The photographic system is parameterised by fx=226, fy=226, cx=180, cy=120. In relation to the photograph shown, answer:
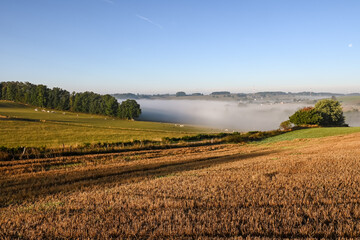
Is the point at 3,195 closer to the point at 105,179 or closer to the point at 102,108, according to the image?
the point at 105,179

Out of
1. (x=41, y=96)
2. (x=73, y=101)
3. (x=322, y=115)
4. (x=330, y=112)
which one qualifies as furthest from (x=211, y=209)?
(x=41, y=96)

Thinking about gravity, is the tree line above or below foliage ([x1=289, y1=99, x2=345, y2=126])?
above

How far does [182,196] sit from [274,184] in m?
4.25

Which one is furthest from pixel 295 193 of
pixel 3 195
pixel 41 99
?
pixel 41 99

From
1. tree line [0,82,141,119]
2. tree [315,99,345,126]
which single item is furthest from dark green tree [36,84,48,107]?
tree [315,99,345,126]

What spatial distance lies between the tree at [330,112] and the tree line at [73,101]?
95.9 m

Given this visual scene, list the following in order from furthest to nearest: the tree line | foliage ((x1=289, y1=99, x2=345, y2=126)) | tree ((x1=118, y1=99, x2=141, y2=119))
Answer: the tree line
tree ((x1=118, y1=99, x2=141, y2=119))
foliage ((x1=289, y1=99, x2=345, y2=126))

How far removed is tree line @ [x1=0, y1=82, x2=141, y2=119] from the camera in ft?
462

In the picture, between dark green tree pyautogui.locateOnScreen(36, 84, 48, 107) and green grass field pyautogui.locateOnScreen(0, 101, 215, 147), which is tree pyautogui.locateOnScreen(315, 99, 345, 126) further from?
dark green tree pyautogui.locateOnScreen(36, 84, 48, 107)

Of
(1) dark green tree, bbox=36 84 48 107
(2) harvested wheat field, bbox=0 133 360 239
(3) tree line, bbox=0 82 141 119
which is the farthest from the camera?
(1) dark green tree, bbox=36 84 48 107

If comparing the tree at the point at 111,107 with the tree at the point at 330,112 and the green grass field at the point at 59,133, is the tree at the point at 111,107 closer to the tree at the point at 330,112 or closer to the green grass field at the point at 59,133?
the green grass field at the point at 59,133

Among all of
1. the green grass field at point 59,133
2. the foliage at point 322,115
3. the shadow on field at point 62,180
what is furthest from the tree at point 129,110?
the shadow on field at point 62,180

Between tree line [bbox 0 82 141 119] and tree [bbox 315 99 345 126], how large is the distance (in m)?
95.9

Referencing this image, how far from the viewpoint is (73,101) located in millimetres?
157250
